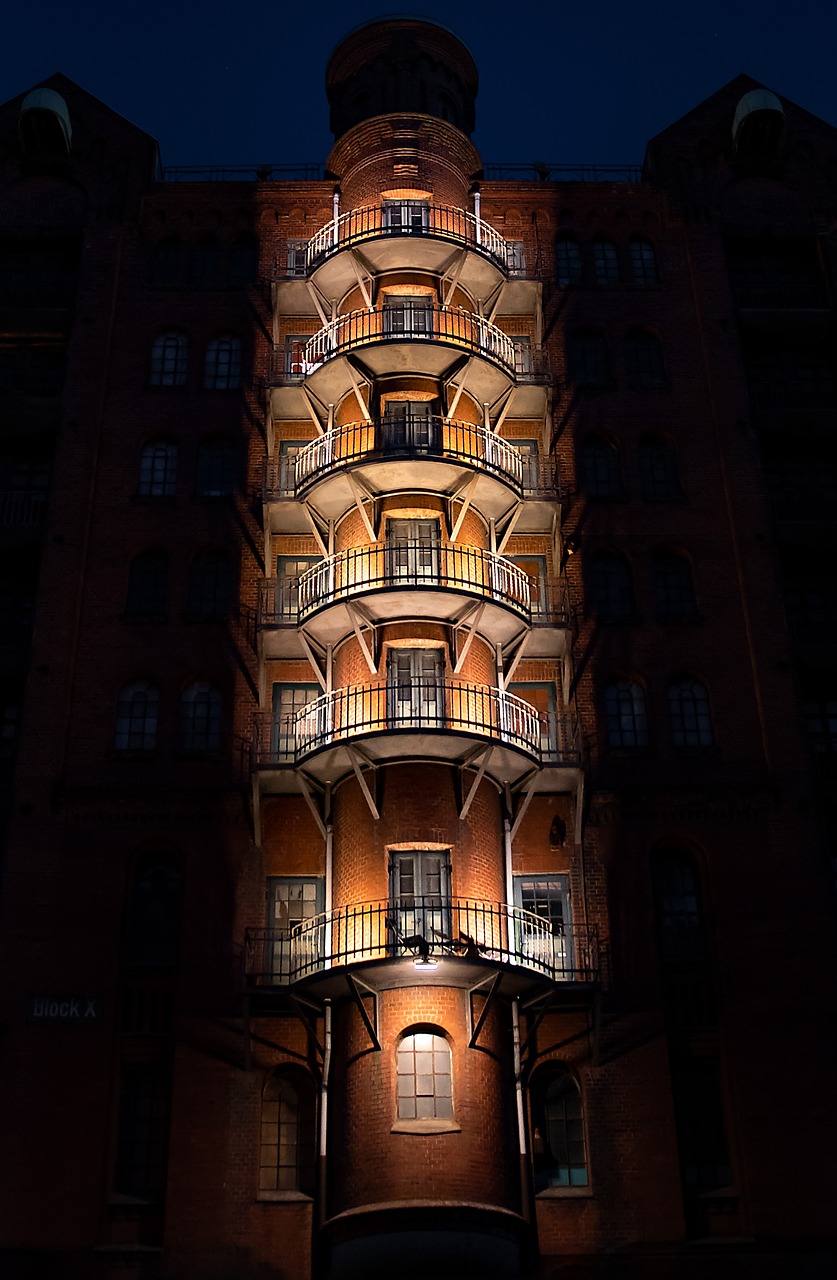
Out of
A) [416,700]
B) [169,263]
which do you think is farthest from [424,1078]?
[169,263]

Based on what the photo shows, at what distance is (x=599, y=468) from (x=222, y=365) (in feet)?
32.1

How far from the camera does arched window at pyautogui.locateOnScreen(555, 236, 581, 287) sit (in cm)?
3719

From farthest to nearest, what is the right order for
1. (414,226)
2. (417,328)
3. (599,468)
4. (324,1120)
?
(414,226), (599,468), (417,328), (324,1120)

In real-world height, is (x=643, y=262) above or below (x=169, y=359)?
above

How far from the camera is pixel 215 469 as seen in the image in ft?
111

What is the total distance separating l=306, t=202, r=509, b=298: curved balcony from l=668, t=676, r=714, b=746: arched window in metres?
11.4

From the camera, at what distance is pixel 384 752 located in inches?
1072

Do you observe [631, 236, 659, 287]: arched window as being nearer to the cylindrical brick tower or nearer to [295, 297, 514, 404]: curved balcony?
the cylindrical brick tower

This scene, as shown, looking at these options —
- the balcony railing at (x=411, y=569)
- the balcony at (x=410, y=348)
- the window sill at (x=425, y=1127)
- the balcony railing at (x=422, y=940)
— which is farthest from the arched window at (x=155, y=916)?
the balcony at (x=410, y=348)

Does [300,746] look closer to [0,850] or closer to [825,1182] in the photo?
[0,850]

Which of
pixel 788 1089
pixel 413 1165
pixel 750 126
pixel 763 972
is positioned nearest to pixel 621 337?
pixel 750 126

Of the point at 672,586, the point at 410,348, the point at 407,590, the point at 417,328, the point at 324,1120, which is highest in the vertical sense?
the point at 417,328

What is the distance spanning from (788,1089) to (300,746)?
1131 centimetres

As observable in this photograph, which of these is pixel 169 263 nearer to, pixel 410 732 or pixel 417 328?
pixel 417 328
